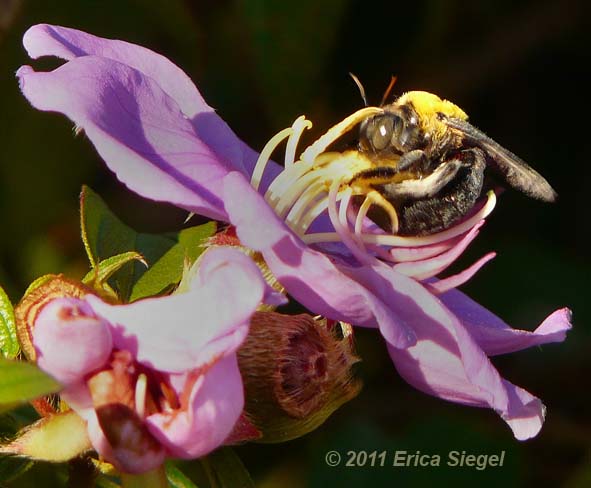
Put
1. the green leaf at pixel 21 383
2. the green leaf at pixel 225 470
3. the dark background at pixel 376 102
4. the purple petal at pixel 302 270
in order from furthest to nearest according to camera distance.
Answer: the dark background at pixel 376 102
the green leaf at pixel 225 470
the purple petal at pixel 302 270
the green leaf at pixel 21 383

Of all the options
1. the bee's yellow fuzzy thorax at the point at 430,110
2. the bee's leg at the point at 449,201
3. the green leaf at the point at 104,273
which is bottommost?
the green leaf at the point at 104,273

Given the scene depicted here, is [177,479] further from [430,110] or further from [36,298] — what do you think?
[430,110]

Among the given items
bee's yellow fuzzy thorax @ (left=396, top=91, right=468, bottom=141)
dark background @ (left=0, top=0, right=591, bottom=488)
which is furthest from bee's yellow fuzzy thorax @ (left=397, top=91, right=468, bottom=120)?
dark background @ (left=0, top=0, right=591, bottom=488)

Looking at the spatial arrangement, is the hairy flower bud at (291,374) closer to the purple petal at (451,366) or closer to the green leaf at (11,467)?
the purple petal at (451,366)

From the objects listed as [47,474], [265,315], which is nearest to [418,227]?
[265,315]

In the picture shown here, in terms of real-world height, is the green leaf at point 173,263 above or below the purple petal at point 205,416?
below

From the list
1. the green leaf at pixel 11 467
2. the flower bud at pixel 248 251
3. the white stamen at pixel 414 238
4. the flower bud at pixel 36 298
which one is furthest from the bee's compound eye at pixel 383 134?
the green leaf at pixel 11 467

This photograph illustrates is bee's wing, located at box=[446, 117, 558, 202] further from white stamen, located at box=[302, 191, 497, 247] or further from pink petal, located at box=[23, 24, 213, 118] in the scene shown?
pink petal, located at box=[23, 24, 213, 118]

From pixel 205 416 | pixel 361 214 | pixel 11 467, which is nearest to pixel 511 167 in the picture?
pixel 361 214
